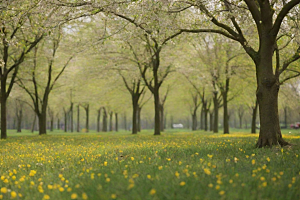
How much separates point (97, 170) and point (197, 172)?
217 cm

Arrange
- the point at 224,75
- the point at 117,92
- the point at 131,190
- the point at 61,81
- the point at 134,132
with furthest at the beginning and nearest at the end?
the point at 117,92 → the point at 61,81 → the point at 134,132 → the point at 224,75 → the point at 131,190

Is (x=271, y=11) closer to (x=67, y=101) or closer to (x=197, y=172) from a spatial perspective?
(x=197, y=172)

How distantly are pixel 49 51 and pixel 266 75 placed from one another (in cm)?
2107

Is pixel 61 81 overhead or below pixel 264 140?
overhead

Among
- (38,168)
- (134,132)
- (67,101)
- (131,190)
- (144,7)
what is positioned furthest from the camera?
(67,101)

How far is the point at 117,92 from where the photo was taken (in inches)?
1517

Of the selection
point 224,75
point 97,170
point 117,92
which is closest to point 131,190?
point 97,170

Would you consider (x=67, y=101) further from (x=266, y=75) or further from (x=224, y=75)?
(x=266, y=75)

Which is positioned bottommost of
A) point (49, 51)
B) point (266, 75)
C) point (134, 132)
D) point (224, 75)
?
point (134, 132)

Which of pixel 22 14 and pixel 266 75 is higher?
pixel 22 14

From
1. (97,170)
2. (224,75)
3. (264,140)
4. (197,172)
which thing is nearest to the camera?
(197,172)

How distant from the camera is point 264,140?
30.8 feet

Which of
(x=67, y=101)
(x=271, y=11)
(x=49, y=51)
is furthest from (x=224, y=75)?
(x=67, y=101)

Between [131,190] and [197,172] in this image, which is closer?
[131,190]
